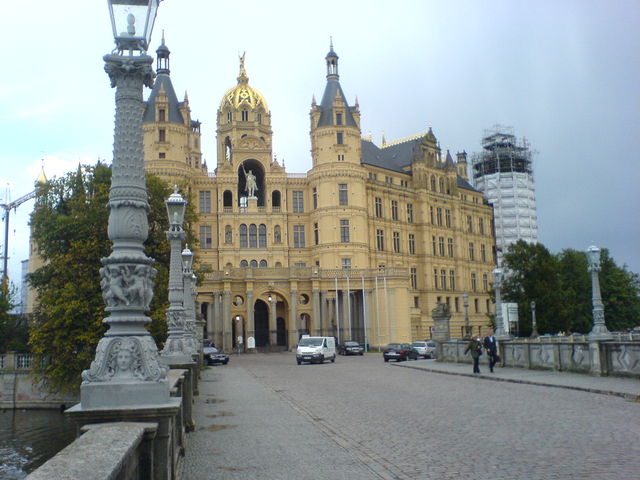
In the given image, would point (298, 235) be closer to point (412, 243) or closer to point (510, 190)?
point (412, 243)

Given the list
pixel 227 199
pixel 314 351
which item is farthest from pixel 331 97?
pixel 314 351

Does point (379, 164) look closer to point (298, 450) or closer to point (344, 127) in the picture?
point (344, 127)

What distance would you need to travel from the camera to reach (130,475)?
5273 millimetres

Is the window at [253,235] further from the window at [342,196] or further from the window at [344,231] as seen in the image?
the window at [342,196]

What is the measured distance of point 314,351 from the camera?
4294 cm

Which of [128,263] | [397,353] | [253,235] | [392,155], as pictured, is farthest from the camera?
[392,155]

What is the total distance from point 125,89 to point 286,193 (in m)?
67.8

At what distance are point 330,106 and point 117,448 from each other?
232 ft

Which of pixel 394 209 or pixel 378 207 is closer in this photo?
pixel 378 207

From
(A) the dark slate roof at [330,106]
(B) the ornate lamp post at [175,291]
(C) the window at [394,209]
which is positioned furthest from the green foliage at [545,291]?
(B) the ornate lamp post at [175,291]

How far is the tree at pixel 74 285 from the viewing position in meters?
32.4

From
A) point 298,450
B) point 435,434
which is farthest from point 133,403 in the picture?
point 435,434

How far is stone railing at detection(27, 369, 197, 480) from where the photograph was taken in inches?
163

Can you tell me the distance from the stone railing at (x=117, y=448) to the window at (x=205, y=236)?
6655 centimetres
